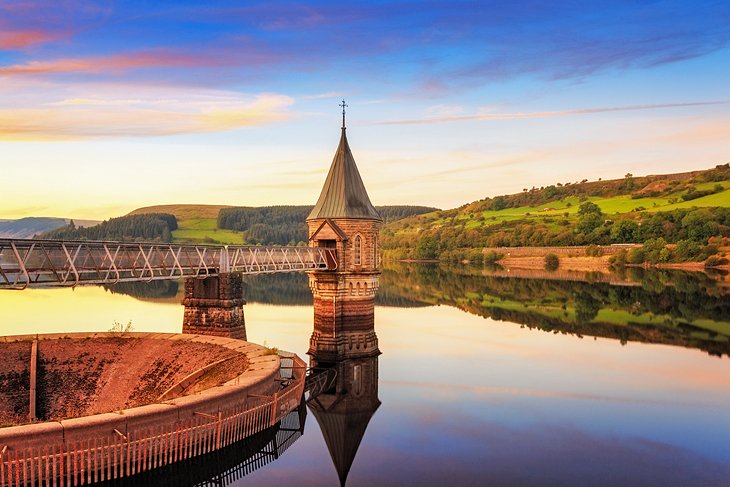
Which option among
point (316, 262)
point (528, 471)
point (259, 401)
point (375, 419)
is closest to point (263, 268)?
point (316, 262)

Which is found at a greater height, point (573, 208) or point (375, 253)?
point (573, 208)

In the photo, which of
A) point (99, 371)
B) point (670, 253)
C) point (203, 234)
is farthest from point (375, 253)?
point (203, 234)

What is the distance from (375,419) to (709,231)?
103488 millimetres

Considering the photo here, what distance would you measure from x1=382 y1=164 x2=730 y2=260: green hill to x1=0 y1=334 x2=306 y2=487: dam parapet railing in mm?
110523

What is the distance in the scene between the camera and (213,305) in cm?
3256

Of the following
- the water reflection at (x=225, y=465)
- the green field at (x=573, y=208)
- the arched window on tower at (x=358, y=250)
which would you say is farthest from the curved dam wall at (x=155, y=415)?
the green field at (x=573, y=208)

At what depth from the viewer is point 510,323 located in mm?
59219

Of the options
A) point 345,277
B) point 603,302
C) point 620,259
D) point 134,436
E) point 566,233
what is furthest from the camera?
point 566,233

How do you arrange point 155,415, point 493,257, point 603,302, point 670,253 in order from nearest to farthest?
point 155,415, point 603,302, point 670,253, point 493,257

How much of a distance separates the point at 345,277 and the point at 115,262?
13.3 meters

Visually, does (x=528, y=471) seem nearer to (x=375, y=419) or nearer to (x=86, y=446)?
(x=375, y=419)

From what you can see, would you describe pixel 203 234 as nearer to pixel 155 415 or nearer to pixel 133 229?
pixel 133 229

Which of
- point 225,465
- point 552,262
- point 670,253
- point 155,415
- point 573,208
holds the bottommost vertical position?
point 225,465

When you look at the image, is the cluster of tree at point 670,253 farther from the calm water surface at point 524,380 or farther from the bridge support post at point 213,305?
the bridge support post at point 213,305
